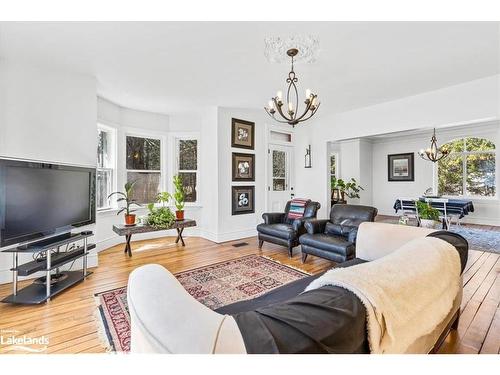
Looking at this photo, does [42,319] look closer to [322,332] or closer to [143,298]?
[143,298]

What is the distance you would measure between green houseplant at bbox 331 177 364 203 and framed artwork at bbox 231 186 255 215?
3.57m

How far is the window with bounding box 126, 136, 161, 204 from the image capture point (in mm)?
4855

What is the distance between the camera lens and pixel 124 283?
2822 millimetres

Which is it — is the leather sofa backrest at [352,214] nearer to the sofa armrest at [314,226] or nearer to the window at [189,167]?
the sofa armrest at [314,226]

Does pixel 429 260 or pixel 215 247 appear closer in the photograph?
pixel 429 260

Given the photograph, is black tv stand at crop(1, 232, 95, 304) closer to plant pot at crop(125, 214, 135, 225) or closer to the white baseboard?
plant pot at crop(125, 214, 135, 225)

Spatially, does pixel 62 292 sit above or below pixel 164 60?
below

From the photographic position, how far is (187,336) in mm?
631

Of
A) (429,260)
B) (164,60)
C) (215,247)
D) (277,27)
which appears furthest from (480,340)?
(164,60)

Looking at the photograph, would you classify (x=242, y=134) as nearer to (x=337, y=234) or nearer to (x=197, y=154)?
(x=197, y=154)

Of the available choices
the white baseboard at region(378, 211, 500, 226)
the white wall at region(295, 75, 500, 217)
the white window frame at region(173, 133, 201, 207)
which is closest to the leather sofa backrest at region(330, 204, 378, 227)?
the white wall at region(295, 75, 500, 217)

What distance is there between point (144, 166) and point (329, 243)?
12.6 ft
